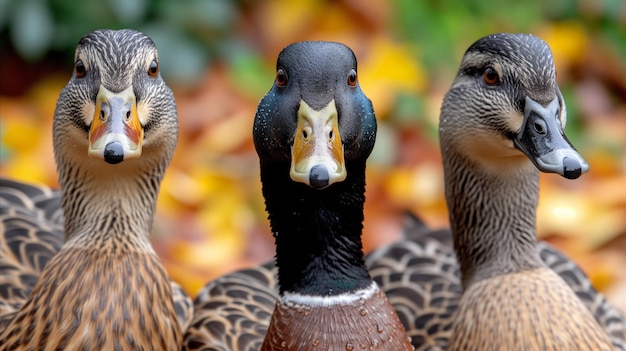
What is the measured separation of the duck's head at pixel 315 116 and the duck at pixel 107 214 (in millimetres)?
320

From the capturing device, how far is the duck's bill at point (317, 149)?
7.52ft

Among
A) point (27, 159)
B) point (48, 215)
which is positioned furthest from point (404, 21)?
point (48, 215)

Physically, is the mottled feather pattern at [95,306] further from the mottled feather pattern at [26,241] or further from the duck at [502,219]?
the duck at [502,219]

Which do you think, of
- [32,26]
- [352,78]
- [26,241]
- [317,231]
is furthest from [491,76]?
[32,26]

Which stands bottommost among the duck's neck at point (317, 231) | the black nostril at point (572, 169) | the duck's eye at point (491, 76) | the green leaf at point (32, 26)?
the duck's neck at point (317, 231)

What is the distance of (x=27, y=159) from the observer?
191 inches

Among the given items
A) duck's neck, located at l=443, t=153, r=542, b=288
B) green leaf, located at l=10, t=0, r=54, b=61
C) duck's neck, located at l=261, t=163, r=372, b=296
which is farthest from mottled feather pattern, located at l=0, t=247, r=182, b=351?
green leaf, located at l=10, t=0, r=54, b=61

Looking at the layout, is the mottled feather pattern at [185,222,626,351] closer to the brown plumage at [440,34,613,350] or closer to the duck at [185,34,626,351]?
the duck at [185,34,626,351]

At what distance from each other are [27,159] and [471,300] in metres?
2.51

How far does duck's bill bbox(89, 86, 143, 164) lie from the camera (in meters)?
2.47

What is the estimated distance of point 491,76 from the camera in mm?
2949

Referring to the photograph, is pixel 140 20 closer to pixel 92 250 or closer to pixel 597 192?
pixel 597 192

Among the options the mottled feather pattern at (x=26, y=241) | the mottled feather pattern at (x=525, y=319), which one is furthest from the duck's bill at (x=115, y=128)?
the mottled feather pattern at (x=525, y=319)

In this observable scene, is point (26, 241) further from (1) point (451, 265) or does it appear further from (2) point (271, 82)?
(2) point (271, 82)
